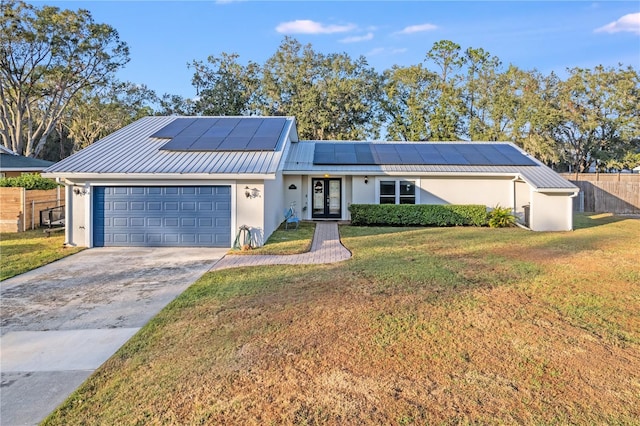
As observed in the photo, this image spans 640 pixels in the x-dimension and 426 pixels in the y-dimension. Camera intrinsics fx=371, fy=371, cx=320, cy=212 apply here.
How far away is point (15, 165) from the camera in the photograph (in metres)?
18.0

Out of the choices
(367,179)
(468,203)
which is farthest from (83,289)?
(468,203)

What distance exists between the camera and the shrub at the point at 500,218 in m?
14.4

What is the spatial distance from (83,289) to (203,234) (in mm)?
4179

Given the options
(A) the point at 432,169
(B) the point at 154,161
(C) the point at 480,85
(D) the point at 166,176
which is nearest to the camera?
(D) the point at 166,176

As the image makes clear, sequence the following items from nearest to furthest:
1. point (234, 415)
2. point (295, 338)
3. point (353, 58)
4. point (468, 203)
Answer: point (234, 415), point (295, 338), point (468, 203), point (353, 58)

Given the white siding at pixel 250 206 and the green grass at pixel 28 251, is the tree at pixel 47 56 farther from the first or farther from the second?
the white siding at pixel 250 206

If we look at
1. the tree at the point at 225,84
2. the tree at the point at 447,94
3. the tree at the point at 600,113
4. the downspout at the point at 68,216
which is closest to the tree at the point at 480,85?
the tree at the point at 447,94

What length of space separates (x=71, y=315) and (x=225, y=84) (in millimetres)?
26515

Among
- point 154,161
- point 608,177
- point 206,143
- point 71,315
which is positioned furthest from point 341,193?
point 608,177

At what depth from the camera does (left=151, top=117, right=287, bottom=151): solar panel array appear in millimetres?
12023

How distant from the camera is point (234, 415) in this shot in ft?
9.63

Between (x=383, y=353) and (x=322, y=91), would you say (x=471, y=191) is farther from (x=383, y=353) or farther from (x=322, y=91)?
(x=322, y=91)

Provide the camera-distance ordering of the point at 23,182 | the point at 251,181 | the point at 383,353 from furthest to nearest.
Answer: the point at 23,182
the point at 251,181
the point at 383,353

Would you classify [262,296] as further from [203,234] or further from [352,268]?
[203,234]
